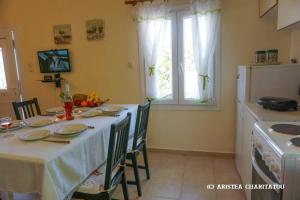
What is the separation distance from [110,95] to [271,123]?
2439 mm

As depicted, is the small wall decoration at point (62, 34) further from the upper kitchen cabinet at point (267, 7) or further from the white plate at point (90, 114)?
the upper kitchen cabinet at point (267, 7)

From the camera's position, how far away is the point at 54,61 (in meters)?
3.55

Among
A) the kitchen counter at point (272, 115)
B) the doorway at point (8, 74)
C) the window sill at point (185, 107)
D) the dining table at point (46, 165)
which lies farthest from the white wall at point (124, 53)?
the dining table at point (46, 165)

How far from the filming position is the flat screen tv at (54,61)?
348cm

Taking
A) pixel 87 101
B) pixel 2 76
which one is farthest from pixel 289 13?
pixel 2 76

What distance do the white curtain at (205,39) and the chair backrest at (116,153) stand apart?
5.10ft

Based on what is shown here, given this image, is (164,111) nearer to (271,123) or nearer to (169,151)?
(169,151)

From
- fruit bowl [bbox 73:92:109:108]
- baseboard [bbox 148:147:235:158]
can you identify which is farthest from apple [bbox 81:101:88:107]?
baseboard [bbox 148:147:235:158]

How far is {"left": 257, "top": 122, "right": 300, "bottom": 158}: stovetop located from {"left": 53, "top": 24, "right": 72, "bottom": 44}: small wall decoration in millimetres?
3057

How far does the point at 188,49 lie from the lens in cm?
299

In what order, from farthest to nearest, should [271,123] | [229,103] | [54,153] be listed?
[229,103] < [271,123] < [54,153]

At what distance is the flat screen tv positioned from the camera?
3482 mm

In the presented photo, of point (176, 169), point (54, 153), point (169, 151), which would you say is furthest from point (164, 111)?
point (54, 153)

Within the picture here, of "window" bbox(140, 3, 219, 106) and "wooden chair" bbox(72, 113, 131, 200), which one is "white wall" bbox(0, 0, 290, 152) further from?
"wooden chair" bbox(72, 113, 131, 200)
